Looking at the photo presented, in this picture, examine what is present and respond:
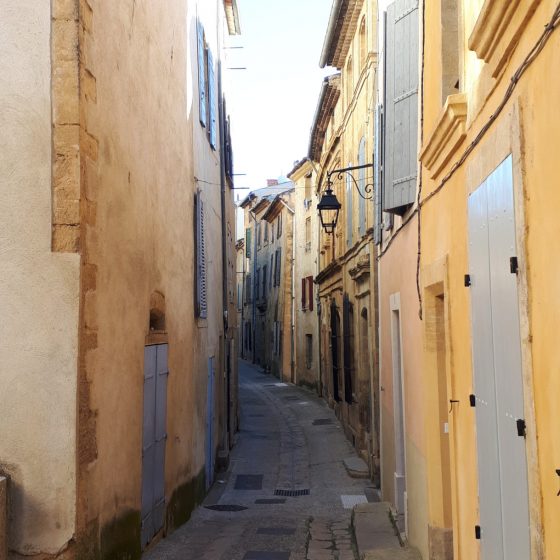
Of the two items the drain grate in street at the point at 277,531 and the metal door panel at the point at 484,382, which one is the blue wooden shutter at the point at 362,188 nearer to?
the drain grate in street at the point at 277,531

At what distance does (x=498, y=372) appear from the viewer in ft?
12.3

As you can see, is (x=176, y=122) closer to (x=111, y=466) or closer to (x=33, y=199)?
(x=33, y=199)

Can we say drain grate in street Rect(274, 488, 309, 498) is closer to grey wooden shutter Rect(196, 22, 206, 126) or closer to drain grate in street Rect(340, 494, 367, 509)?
drain grate in street Rect(340, 494, 367, 509)

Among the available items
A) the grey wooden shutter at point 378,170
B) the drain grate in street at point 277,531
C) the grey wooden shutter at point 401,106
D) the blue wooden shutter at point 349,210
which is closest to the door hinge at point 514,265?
the grey wooden shutter at point 401,106

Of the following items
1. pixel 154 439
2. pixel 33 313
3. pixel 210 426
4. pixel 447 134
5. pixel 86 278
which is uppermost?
pixel 447 134

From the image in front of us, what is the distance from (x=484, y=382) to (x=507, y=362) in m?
0.59

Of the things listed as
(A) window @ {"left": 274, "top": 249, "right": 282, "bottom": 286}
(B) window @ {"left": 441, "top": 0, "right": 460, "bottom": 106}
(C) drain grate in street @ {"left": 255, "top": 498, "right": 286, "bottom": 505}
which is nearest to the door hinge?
(B) window @ {"left": 441, "top": 0, "right": 460, "bottom": 106}

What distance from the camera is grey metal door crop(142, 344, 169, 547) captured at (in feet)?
22.6

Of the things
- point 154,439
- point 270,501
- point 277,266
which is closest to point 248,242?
point 277,266

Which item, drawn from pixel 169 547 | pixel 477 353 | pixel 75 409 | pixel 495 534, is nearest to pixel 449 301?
pixel 477 353

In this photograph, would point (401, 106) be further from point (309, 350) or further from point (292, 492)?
point (309, 350)

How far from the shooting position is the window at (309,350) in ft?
87.8

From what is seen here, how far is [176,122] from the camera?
8.77 m

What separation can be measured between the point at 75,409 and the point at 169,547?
299cm
